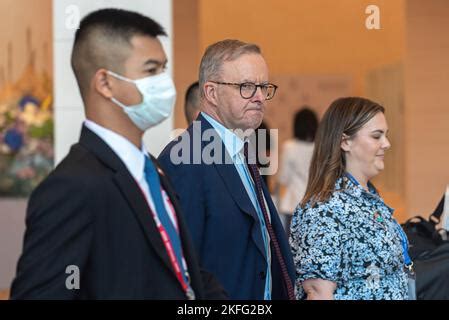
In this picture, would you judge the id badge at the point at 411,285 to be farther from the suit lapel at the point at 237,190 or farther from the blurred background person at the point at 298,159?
the blurred background person at the point at 298,159

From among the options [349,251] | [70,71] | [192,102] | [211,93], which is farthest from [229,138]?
[70,71]

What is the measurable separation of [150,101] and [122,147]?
0.13m

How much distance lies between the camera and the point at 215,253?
9.63 ft

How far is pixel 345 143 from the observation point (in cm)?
340

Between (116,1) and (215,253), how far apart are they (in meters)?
2.08

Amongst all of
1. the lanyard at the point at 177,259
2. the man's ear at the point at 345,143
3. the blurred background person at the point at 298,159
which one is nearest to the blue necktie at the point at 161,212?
the lanyard at the point at 177,259

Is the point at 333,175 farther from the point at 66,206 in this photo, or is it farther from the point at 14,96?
the point at 14,96

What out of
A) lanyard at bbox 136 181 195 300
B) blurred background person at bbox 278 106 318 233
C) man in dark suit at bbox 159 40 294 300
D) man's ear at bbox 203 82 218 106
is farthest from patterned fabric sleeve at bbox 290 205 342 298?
blurred background person at bbox 278 106 318 233

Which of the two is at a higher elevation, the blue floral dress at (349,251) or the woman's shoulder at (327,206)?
the woman's shoulder at (327,206)

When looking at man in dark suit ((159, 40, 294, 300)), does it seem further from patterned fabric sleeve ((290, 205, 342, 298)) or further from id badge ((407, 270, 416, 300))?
id badge ((407, 270, 416, 300))

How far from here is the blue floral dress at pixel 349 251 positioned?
3.11 metres

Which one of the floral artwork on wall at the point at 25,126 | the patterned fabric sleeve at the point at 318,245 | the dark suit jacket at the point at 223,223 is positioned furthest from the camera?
the floral artwork on wall at the point at 25,126

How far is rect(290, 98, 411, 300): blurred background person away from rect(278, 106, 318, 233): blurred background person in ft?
13.5

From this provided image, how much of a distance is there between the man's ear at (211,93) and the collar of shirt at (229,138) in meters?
0.06
